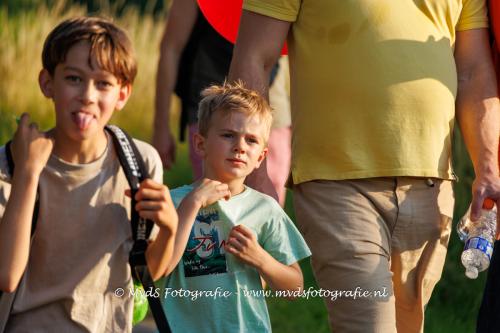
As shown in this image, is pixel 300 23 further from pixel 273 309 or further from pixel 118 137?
pixel 273 309

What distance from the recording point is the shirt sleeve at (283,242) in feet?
15.2

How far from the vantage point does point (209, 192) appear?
4457mm

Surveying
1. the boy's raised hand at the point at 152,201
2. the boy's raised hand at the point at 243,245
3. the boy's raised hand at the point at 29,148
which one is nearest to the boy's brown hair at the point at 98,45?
the boy's raised hand at the point at 29,148

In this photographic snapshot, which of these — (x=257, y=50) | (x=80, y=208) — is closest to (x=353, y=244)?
(x=257, y=50)

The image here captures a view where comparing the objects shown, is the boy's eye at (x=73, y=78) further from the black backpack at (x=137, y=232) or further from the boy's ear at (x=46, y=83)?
the black backpack at (x=137, y=232)

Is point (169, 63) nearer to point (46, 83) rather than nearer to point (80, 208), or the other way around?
point (46, 83)

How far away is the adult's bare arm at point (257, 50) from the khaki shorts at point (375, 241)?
0.16 m

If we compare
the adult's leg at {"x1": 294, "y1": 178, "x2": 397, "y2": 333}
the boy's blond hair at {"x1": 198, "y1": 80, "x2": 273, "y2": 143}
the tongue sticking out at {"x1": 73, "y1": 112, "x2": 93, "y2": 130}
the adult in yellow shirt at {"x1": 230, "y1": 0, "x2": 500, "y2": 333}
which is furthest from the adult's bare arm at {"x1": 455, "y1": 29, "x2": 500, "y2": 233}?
the tongue sticking out at {"x1": 73, "y1": 112, "x2": 93, "y2": 130}

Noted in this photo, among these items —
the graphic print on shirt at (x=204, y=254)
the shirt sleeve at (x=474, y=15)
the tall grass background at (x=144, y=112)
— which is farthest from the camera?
the tall grass background at (x=144, y=112)

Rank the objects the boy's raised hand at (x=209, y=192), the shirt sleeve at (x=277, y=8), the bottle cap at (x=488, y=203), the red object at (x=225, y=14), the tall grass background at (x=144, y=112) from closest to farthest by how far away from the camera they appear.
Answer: the boy's raised hand at (x=209, y=192) → the shirt sleeve at (x=277, y=8) → the bottle cap at (x=488, y=203) → the red object at (x=225, y=14) → the tall grass background at (x=144, y=112)

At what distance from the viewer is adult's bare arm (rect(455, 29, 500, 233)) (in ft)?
16.2

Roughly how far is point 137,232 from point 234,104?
2.57ft

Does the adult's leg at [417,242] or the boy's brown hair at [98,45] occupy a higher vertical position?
the boy's brown hair at [98,45]

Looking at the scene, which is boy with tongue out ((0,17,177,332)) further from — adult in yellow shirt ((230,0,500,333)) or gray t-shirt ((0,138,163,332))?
adult in yellow shirt ((230,0,500,333))
